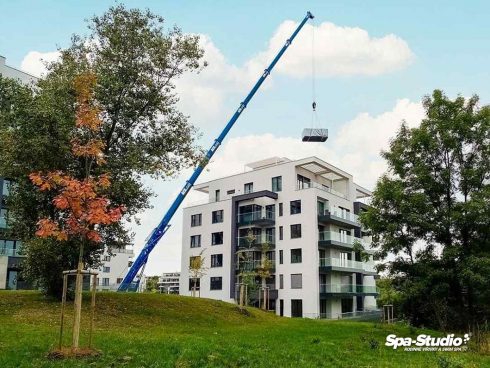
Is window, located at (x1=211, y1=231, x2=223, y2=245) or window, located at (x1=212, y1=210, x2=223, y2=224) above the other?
window, located at (x1=212, y1=210, x2=223, y2=224)

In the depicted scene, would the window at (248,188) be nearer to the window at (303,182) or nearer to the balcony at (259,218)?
the balcony at (259,218)

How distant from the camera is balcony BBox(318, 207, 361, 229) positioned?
5325cm

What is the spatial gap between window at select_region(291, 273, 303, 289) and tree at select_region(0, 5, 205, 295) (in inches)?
1148

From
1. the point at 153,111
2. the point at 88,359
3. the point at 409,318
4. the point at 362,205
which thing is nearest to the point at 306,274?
the point at 362,205

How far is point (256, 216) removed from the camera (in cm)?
5572

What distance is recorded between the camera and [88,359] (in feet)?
36.3

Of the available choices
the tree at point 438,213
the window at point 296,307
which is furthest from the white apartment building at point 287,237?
the tree at point 438,213

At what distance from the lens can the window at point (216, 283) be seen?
Answer: 5734 cm

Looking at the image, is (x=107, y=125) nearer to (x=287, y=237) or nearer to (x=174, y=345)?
(x=174, y=345)

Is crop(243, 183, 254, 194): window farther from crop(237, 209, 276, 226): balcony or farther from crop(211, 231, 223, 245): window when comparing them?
crop(211, 231, 223, 245): window

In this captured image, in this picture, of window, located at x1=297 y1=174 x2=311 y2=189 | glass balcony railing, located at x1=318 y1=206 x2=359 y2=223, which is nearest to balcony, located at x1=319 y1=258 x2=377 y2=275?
glass balcony railing, located at x1=318 y1=206 x2=359 y2=223

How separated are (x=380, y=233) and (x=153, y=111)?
44.6 feet

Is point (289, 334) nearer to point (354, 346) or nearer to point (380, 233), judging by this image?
point (354, 346)

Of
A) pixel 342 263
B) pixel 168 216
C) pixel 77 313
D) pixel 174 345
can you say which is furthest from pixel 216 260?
pixel 77 313
